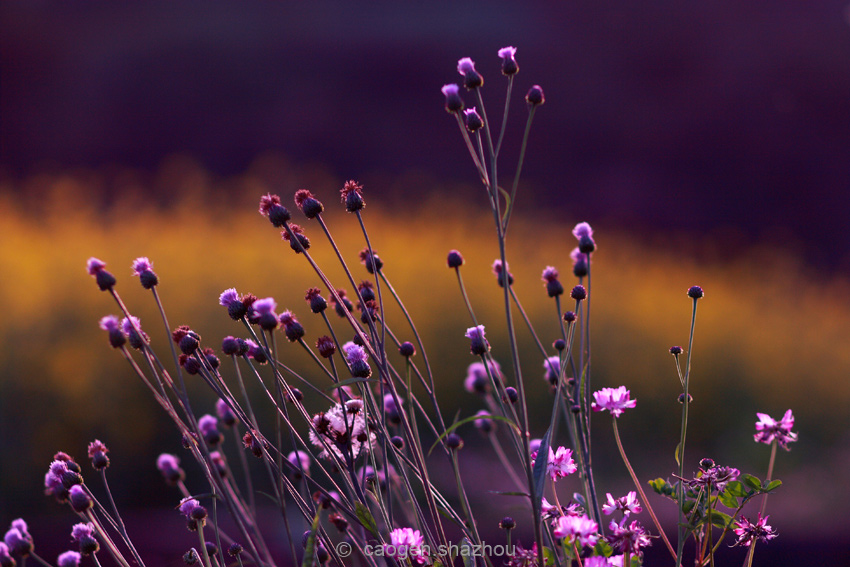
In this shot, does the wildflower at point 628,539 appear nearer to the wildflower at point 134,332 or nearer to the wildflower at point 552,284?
the wildflower at point 552,284

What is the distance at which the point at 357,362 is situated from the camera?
68 cm

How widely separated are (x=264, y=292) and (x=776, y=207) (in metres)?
4.69

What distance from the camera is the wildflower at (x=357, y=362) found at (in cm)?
68

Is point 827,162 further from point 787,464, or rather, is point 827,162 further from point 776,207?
point 787,464

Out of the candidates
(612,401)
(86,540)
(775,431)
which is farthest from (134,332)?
(775,431)

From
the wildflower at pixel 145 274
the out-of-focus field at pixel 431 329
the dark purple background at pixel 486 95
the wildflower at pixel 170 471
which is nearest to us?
the wildflower at pixel 145 274

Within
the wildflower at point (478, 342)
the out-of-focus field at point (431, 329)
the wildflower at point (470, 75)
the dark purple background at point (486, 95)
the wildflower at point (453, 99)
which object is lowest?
the out-of-focus field at point (431, 329)

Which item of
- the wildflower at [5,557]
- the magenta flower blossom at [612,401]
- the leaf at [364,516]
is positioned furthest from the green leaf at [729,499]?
the wildflower at [5,557]

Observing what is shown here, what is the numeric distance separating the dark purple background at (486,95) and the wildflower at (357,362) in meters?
5.45

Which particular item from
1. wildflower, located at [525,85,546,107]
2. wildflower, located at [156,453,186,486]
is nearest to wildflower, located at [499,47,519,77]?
wildflower, located at [525,85,546,107]

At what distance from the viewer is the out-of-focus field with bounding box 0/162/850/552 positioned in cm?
225

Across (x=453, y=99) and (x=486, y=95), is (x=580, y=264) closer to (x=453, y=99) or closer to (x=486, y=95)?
(x=453, y=99)

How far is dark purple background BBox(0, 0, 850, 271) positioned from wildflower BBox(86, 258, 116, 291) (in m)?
5.47

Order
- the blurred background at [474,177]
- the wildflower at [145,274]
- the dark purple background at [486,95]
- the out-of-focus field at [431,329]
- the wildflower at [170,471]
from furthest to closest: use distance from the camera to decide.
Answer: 1. the dark purple background at [486,95]
2. the blurred background at [474,177]
3. the out-of-focus field at [431,329]
4. the wildflower at [170,471]
5. the wildflower at [145,274]
